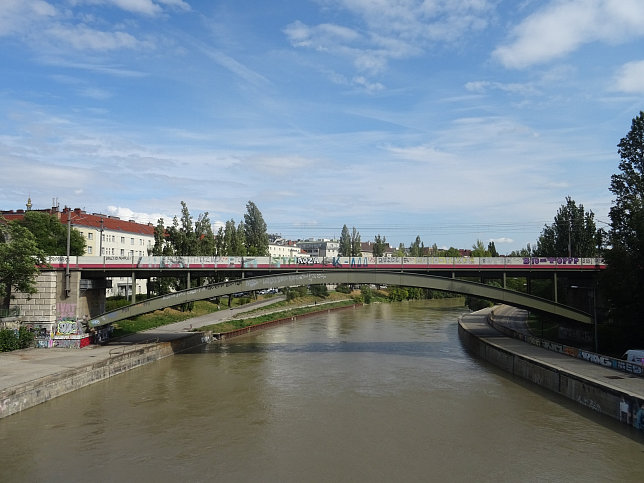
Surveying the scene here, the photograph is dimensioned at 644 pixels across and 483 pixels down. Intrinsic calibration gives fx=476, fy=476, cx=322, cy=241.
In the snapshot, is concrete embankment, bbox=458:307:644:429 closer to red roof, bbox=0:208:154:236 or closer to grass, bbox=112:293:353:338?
grass, bbox=112:293:353:338

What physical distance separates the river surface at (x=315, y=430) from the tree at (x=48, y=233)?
2677 cm

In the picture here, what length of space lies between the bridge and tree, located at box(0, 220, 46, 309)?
9.16 feet

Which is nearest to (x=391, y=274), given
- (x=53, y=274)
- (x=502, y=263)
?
(x=502, y=263)

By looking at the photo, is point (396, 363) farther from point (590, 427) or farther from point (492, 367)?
point (590, 427)

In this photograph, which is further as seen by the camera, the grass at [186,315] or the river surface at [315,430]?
the grass at [186,315]

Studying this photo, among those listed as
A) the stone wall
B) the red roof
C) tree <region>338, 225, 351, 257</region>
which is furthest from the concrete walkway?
tree <region>338, 225, 351, 257</region>

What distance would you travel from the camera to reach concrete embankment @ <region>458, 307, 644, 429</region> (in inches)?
829

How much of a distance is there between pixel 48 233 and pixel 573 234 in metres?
64.0

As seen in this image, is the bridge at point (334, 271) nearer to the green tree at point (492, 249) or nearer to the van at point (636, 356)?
Result: the van at point (636, 356)

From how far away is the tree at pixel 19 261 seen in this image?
33.2m

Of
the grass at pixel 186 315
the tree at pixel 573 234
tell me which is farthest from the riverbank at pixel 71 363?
the tree at pixel 573 234

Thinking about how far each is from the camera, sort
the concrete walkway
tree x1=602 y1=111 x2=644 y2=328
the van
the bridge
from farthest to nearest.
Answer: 1. the bridge
2. tree x1=602 y1=111 x2=644 y2=328
3. the van
4. the concrete walkway

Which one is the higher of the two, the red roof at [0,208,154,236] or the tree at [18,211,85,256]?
the red roof at [0,208,154,236]

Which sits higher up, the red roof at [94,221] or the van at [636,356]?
the red roof at [94,221]
